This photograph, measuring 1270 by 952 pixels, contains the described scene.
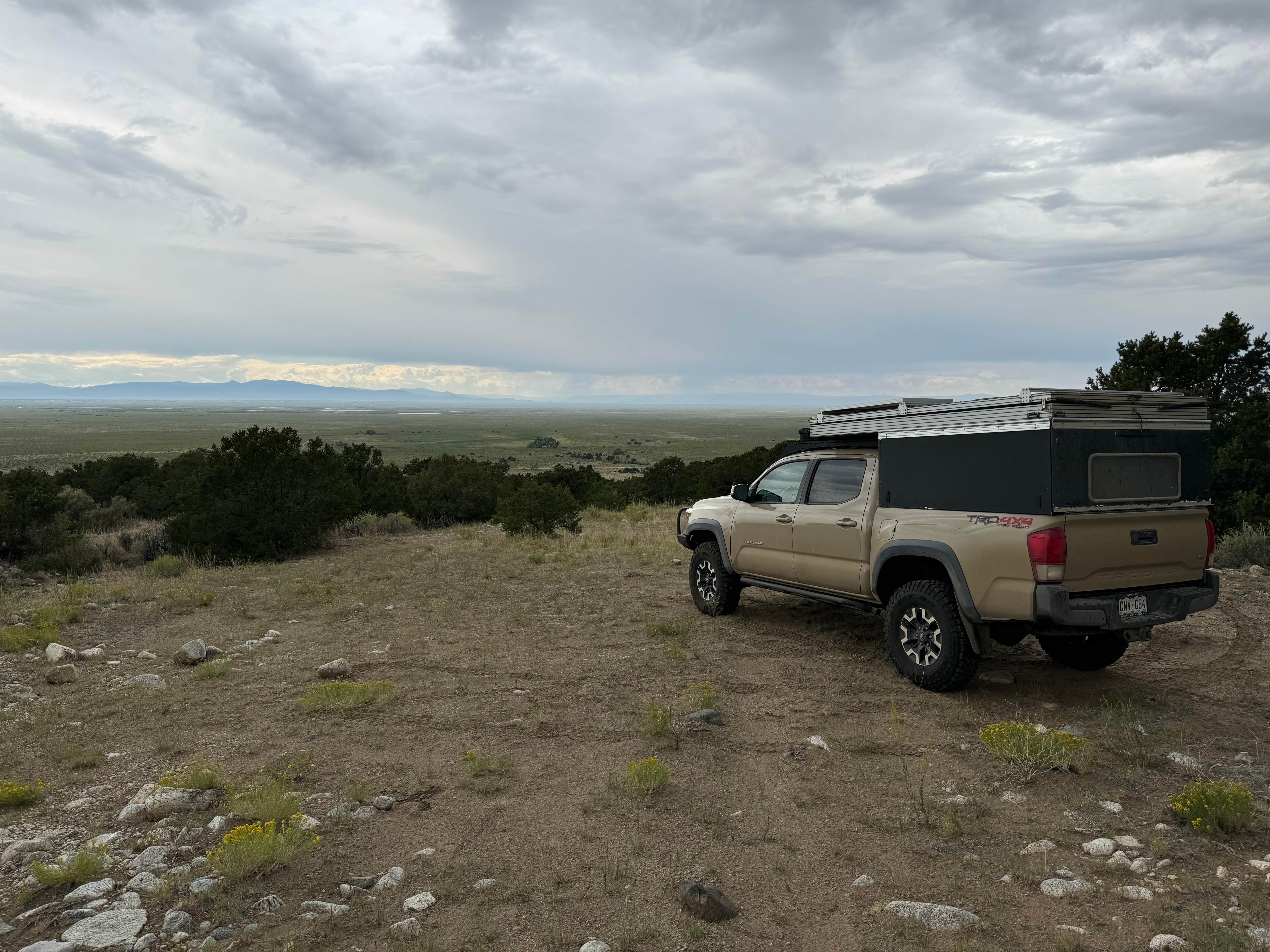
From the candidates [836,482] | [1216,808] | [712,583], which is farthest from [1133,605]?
[712,583]

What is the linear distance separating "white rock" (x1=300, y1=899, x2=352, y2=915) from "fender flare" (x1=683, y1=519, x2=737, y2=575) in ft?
20.5

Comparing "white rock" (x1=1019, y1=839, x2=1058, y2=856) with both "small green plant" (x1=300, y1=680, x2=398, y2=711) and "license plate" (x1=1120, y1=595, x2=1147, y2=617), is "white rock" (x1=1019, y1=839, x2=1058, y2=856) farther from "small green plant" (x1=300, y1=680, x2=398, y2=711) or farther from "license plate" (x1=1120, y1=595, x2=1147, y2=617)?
"small green plant" (x1=300, y1=680, x2=398, y2=711)

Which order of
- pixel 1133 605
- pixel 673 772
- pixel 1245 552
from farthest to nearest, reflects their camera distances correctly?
pixel 1245 552 → pixel 1133 605 → pixel 673 772

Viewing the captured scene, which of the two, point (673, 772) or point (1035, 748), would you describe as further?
point (673, 772)

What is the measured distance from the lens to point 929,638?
6750mm

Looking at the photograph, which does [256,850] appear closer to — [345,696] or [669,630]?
[345,696]

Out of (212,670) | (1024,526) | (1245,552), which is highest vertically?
(1024,526)

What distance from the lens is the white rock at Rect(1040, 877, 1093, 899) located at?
370 centimetres

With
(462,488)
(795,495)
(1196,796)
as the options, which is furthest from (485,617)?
(462,488)

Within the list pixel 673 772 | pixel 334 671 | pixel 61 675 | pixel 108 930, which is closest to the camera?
pixel 108 930

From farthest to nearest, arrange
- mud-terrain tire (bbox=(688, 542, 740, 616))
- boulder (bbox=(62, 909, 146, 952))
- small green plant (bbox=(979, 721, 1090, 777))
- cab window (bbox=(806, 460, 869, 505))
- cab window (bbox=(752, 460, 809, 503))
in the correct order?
mud-terrain tire (bbox=(688, 542, 740, 616)) < cab window (bbox=(752, 460, 809, 503)) < cab window (bbox=(806, 460, 869, 505)) < small green plant (bbox=(979, 721, 1090, 777)) < boulder (bbox=(62, 909, 146, 952))

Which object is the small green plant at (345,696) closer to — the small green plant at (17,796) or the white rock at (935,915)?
the small green plant at (17,796)

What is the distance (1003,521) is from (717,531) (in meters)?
4.02

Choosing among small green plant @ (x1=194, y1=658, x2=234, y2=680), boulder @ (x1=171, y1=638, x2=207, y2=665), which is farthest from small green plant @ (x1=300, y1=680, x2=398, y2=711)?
boulder @ (x1=171, y1=638, x2=207, y2=665)
